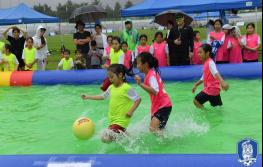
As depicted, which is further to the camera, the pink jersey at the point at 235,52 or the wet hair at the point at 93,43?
the wet hair at the point at 93,43

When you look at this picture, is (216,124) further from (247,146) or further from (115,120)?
(247,146)

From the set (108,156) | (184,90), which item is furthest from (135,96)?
(184,90)

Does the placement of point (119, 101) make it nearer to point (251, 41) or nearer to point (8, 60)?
point (251, 41)

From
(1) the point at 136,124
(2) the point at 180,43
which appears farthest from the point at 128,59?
(1) the point at 136,124

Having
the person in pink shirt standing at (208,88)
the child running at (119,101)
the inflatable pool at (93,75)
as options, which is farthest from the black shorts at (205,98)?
the inflatable pool at (93,75)

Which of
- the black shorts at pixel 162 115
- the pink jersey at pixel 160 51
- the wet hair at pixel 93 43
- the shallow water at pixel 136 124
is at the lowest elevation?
the shallow water at pixel 136 124

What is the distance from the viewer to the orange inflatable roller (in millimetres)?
9875

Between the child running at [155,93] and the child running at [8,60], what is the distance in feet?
21.0

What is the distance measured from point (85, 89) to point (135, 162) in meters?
5.85

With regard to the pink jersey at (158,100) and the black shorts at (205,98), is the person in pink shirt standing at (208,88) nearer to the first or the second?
the black shorts at (205,98)

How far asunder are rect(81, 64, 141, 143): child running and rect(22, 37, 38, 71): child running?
6.10 meters

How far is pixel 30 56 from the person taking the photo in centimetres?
1038

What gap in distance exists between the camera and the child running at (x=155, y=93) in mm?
4688

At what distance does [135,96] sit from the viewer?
456cm
